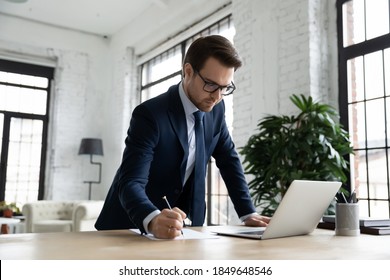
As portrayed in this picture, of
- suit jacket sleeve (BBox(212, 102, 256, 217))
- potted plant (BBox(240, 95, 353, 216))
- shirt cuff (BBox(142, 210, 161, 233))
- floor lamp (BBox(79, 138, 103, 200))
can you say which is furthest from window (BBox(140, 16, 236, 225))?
shirt cuff (BBox(142, 210, 161, 233))

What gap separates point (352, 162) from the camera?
11.0ft

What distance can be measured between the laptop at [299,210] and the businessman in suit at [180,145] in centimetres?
28

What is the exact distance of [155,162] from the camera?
1.54 metres

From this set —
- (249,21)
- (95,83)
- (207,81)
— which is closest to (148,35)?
(95,83)

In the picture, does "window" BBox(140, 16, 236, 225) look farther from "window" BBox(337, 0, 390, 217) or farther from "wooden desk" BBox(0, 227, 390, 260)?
"wooden desk" BBox(0, 227, 390, 260)

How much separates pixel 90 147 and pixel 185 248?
18.8 feet

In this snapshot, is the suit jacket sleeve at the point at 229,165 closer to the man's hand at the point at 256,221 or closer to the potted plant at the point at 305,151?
the man's hand at the point at 256,221

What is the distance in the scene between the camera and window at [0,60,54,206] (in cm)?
650

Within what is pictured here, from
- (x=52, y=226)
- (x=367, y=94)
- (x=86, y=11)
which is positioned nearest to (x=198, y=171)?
(x=367, y=94)

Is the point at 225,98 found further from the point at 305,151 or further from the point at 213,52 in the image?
the point at 213,52

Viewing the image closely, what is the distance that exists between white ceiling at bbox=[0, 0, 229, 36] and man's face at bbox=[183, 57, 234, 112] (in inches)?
161

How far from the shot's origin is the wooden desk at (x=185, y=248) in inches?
35.6
